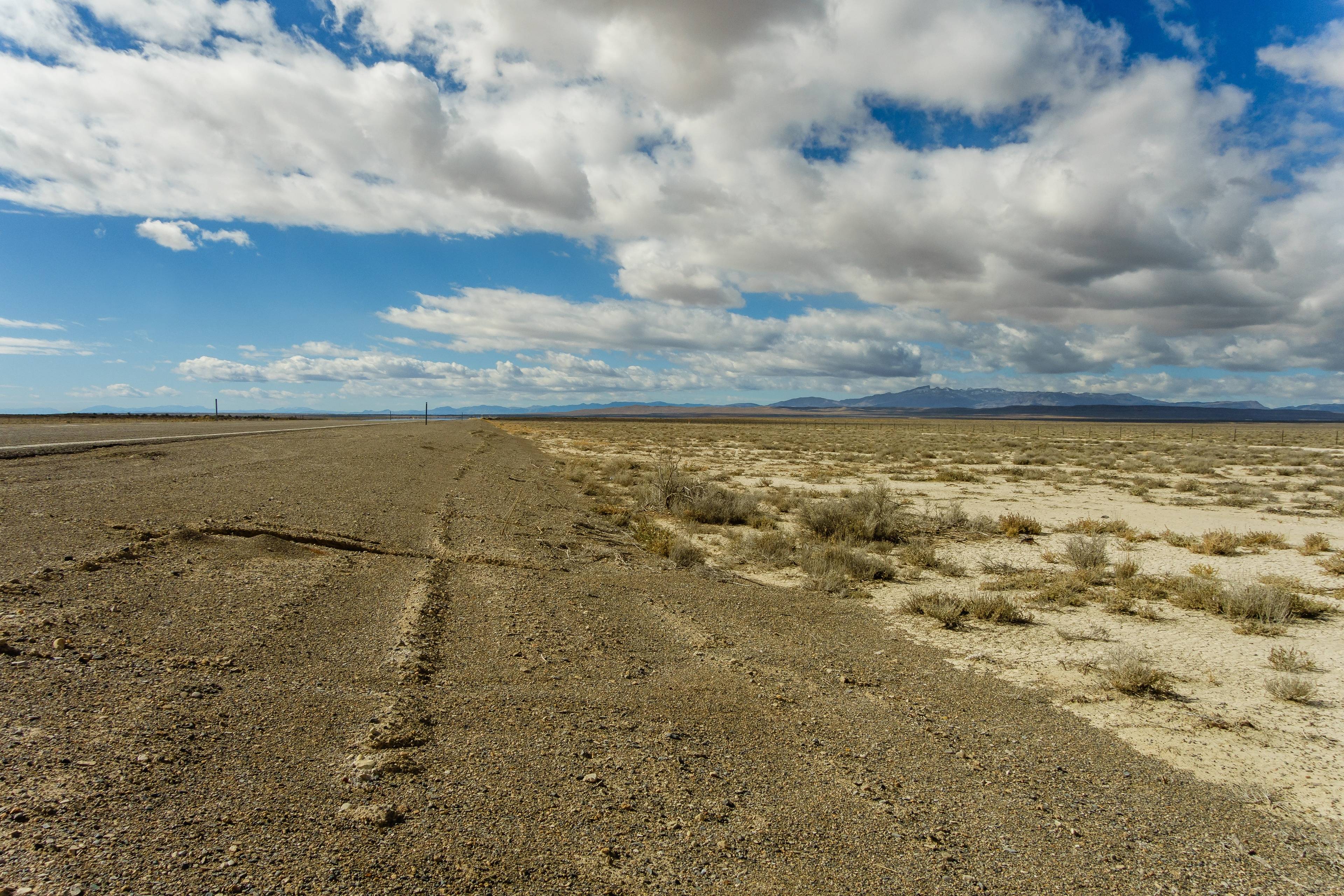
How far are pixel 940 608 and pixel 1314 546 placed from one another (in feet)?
32.6

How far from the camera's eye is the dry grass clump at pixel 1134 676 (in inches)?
235

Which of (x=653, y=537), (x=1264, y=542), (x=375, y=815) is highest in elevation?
(x=375, y=815)

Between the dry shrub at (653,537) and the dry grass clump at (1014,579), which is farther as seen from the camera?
the dry shrub at (653,537)

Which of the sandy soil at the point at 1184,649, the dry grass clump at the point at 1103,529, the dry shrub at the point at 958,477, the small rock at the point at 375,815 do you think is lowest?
the sandy soil at the point at 1184,649

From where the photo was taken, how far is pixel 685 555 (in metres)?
10.6

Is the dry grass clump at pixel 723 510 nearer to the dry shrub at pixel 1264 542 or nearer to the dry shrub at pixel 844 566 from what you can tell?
the dry shrub at pixel 844 566

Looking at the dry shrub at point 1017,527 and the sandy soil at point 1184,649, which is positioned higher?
the dry shrub at point 1017,527

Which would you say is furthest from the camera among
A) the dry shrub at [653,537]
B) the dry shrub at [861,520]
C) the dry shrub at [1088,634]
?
the dry shrub at [861,520]

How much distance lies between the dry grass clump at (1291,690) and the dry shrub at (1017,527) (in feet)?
26.0

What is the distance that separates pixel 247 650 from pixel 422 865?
3.21m

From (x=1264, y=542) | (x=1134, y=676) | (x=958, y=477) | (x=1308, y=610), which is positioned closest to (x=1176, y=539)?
(x=1264, y=542)

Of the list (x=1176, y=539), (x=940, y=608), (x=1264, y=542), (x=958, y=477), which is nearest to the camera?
(x=940, y=608)

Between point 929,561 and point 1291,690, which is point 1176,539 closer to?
point 929,561

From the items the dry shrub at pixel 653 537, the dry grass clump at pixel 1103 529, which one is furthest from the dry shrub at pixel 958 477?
the dry shrub at pixel 653 537
